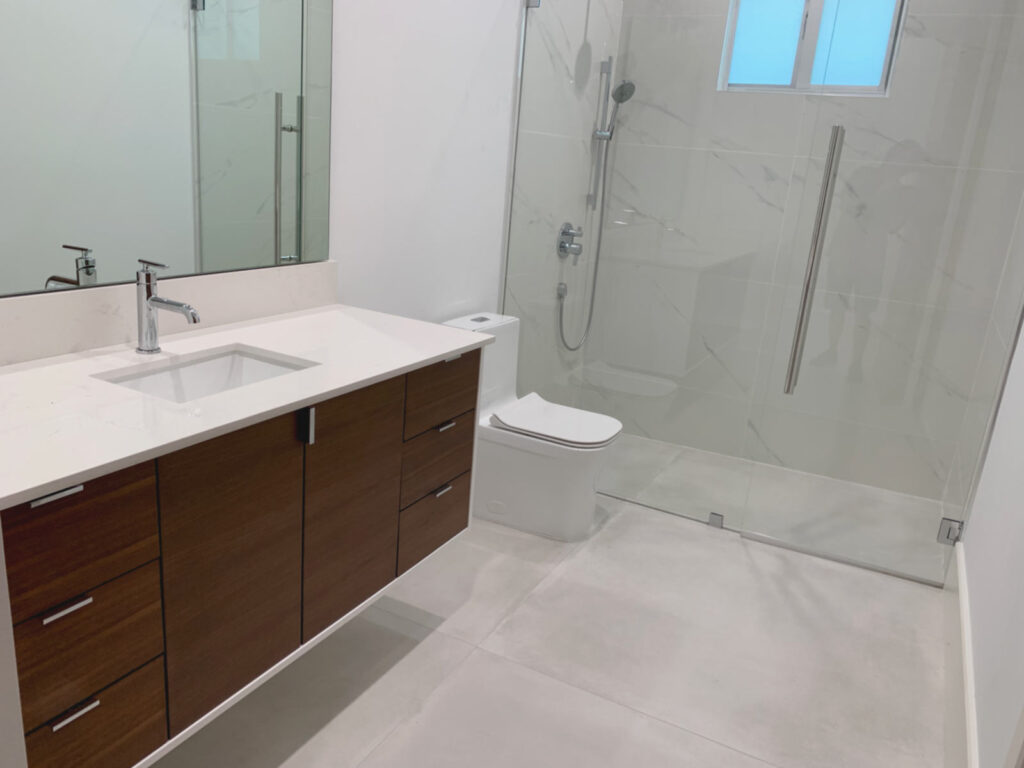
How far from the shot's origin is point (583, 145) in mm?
3270

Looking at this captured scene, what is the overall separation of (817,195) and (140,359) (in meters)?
2.35

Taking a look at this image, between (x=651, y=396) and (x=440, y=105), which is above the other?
(x=440, y=105)

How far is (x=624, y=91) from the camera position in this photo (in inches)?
129

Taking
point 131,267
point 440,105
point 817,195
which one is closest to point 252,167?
point 131,267

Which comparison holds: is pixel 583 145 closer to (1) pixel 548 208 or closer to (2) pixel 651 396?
(1) pixel 548 208

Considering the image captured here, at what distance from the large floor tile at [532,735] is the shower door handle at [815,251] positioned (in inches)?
63.8

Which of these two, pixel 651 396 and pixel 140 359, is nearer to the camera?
pixel 140 359

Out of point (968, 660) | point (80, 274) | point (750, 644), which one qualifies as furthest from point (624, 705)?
point (80, 274)

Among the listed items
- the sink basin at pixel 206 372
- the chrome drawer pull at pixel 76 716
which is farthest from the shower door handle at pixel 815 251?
the chrome drawer pull at pixel 76 716

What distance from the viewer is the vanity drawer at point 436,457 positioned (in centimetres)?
188

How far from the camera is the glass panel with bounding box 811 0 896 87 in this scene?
2.76 metres

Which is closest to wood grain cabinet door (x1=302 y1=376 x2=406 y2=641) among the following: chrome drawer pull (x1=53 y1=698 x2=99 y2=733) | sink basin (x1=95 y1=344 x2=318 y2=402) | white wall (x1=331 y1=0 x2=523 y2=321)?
sink basin (x1=95 y1=344 x2=318 y2=402)

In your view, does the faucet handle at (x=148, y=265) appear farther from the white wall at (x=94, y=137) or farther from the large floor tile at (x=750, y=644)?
the large floor tile at (x=750, y=644)

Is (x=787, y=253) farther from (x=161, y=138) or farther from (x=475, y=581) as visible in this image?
(x=161, y=138)
